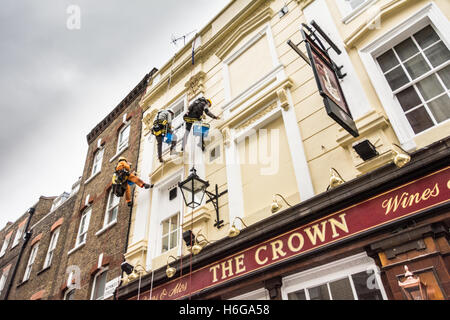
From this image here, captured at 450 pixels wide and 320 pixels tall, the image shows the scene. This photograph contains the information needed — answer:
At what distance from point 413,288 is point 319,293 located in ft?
4.81

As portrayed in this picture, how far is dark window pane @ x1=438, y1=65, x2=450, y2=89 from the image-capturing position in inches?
186

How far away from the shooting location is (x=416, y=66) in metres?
5.20

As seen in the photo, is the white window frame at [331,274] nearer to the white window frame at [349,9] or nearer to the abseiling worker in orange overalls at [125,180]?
the white window frame at [349,9]

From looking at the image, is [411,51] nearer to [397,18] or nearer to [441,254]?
[397,18]

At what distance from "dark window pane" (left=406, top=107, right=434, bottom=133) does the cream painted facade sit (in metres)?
0.12

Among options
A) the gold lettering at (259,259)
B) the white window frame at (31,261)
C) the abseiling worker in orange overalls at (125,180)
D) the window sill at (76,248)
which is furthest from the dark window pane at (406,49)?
the white window frame at (31,261)

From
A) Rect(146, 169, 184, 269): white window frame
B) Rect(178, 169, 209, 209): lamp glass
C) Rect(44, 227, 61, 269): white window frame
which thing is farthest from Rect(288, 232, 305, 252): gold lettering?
Rect(44, 227, 61, 269): white window frame

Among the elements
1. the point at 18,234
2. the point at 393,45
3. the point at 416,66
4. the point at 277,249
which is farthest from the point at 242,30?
the point at 18,234

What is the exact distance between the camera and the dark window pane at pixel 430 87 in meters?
4.80

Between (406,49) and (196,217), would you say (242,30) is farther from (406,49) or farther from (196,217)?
(196,217)

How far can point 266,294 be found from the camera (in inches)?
209

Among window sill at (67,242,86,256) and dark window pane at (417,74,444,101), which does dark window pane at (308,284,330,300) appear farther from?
window sill at (67,242,86,256)

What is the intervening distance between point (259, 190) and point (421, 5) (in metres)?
4.52
